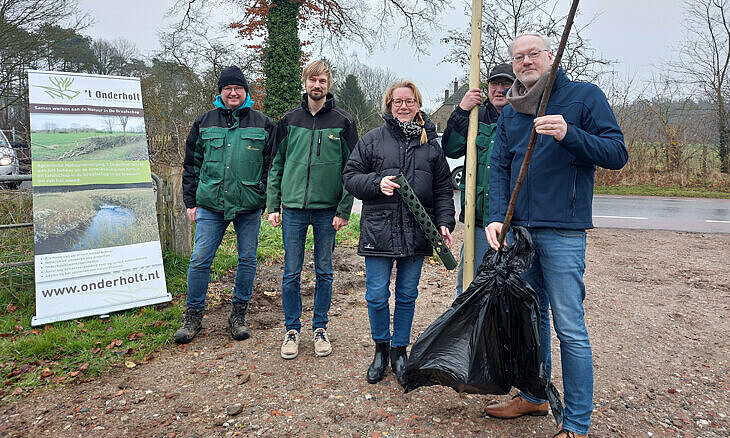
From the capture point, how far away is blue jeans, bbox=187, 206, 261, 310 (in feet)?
12.1

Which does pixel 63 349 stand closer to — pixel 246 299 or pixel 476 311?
pixel 246 299

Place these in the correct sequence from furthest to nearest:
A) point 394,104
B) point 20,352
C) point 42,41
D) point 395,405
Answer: point 42,41
point 20,352
point 394,104
point 395,405

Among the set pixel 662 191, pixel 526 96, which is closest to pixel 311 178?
pixel 526 96

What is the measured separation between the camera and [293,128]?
11.0ft

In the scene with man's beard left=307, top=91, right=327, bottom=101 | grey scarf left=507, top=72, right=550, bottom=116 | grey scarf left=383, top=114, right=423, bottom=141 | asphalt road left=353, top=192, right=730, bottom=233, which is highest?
man's beard left=307, top=91, right=327, bottom=101

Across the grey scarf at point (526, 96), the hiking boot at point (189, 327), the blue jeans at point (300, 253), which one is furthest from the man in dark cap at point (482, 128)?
the hiking boot at point (189, 327)

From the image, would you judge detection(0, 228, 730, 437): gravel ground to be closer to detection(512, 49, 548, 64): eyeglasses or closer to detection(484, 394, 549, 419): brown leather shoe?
detection(484, 394, 549, 419): brown leather shoe

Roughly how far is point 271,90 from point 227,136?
1035 cm

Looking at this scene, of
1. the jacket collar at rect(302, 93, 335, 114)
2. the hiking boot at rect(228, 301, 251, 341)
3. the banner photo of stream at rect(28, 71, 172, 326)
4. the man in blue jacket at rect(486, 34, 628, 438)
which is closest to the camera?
the man in blue jacket at rect(486, 34, 628, 438)

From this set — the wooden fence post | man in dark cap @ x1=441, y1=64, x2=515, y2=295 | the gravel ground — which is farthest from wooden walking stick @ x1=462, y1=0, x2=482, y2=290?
the wooden fence post

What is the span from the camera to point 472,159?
9.62 ft

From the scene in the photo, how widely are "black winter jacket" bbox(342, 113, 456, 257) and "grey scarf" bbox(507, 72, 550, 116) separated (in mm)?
756

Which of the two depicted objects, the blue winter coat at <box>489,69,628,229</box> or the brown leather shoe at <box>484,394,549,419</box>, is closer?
the blue winter coat at <box>489,69,628,229</box>

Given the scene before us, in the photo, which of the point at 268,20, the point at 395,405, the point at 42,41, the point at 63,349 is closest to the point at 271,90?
the point at 268,20
